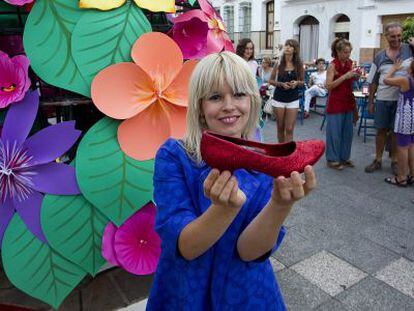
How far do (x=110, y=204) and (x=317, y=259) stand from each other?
69.4 inches

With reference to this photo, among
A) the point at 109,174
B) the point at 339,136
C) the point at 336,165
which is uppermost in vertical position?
the point at 109,174

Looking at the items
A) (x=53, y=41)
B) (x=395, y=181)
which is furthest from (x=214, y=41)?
(x=395, y=181)

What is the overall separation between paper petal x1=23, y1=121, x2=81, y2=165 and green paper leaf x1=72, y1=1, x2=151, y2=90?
23 centimetres

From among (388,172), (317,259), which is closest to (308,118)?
(388,172)

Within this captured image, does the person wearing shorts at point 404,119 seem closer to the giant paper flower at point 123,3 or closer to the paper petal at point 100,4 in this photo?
the giant paper flower at point 123,3

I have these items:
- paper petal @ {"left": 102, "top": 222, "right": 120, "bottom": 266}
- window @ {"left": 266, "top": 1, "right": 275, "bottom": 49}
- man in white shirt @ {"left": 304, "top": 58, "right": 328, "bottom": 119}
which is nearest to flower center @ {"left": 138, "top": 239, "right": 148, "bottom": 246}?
paper petal @ {"left": 102, "top": 222, "right": 120, "bottom": 266}

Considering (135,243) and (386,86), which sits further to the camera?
(386,86)

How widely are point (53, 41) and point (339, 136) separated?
402cm

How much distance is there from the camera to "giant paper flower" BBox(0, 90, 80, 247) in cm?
167

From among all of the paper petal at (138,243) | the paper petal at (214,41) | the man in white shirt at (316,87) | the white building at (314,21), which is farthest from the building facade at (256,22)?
the paper petal at (138,243)

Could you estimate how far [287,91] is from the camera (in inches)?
207

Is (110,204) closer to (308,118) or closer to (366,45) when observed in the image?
(308,118)

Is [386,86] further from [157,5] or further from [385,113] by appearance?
[157,5]

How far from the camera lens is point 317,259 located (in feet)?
9.52
